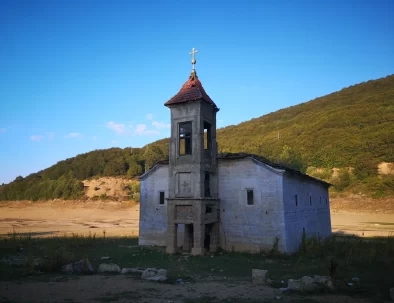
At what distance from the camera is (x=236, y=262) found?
16.3m

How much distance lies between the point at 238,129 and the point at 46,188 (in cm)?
6033

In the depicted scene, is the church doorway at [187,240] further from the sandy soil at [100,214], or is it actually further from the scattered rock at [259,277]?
the sandy soil at [100,214]

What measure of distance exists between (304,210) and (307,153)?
146 feet

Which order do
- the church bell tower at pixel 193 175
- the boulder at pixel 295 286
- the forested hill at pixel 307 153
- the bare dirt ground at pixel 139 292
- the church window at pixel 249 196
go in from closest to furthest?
the bare dirt ground at pixel 139 292 → the boulder at pixel 295 286 → the church bell tower at pixel 193 175 → the church window at pixel 249 196 → the forested hill at pixel 307 153

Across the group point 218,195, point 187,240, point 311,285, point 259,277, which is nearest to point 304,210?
point 218,195

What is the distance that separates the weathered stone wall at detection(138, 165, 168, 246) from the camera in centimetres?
2266

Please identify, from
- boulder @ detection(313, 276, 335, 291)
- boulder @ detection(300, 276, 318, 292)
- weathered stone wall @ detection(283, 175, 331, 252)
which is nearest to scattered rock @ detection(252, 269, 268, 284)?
boulder @ detection(300, 276, 318, 292)

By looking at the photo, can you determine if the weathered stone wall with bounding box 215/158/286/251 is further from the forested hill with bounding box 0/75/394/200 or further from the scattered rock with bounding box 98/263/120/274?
the forested hill with bounding box 0/75/394/200

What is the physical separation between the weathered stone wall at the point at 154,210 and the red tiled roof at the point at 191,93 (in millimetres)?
5337

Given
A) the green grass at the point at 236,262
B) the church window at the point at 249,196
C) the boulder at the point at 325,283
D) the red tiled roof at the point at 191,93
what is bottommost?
the green grass at the point at 236,262

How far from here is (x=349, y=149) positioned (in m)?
60.1

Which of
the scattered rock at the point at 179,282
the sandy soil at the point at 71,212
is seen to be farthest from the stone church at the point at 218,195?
the sandy soil at the point at 71,212

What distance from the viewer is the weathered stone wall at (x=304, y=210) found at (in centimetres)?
1919

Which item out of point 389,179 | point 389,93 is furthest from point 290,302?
point 389,93
